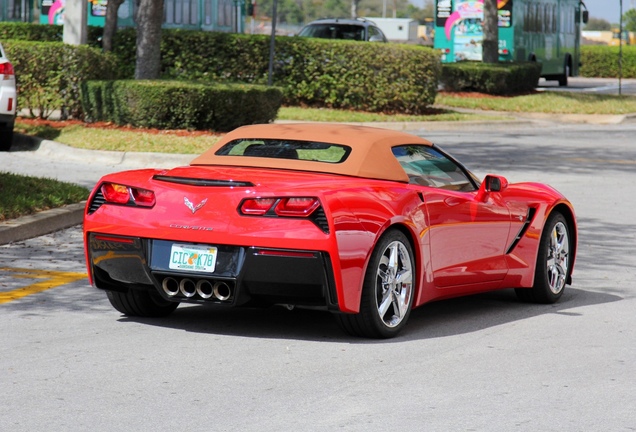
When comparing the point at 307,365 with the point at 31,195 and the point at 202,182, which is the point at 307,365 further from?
the point at 31,195

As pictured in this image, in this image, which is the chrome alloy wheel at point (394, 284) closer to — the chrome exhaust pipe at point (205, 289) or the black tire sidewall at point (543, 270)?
the chrome exhaust pipe at point (205, 289)


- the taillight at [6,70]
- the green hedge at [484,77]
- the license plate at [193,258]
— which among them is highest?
the green hedge at [484,77]

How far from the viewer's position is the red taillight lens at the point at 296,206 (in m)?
6.90

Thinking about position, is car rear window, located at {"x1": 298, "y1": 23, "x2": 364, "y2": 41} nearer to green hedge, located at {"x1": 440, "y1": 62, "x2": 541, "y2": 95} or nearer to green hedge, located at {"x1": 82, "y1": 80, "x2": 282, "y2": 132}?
green hedge, located at {"x1": 440, "y1": 62, "x2": 541, "y2": 95}

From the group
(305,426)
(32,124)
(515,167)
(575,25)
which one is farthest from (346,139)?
(575,25)

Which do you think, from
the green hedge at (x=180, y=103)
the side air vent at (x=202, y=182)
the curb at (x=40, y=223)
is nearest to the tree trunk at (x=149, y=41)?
the green hedge at (x=180, y=103)

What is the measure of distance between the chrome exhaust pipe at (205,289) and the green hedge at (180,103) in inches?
505

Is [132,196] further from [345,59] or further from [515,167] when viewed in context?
[345,59]

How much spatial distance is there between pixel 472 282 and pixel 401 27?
9076 cm

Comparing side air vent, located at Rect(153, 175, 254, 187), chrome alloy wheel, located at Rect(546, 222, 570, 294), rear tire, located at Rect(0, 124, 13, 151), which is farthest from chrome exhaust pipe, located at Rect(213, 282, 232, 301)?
rear tire, located at Rect(0, 124, 13, 151)

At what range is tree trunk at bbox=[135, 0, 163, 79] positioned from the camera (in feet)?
71.3

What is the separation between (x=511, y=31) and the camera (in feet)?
131

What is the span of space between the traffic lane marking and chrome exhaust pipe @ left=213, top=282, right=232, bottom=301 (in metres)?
2.06

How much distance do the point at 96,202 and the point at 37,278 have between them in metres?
2.13
